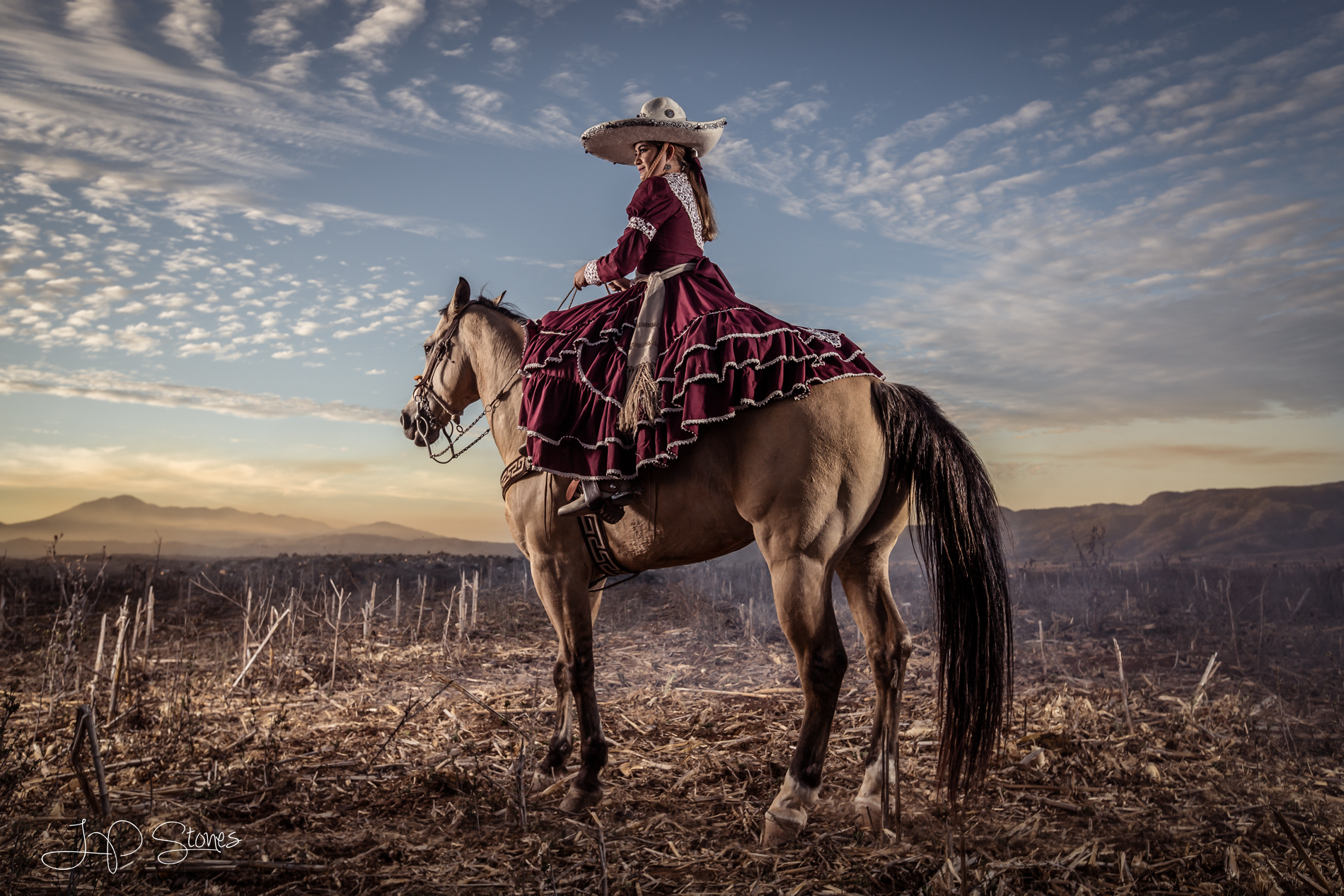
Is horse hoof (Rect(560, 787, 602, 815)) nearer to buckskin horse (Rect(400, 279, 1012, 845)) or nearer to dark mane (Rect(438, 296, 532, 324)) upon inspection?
buckskin horse (Rect(400, 279, 1012, 845))

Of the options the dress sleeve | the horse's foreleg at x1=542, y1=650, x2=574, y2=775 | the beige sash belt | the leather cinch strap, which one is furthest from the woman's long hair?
the horse's foreleg at x1=542, y1=650, x2=574, y2=775

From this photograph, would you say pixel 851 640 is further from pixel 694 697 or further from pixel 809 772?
pixel 809 772

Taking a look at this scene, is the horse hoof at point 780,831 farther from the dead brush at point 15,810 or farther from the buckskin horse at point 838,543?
the dead brush at point 15,810

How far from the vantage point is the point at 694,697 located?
670 centimetres

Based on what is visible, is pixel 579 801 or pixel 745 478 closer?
pixel 745 478

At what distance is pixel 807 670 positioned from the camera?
371 cm

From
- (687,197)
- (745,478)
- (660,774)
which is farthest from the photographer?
(660,774)

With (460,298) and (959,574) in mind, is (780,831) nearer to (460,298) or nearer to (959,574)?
(959,574)

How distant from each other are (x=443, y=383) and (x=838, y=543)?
333cm

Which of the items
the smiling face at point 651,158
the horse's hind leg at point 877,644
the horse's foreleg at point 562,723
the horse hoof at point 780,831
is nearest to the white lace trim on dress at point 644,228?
the smiling face at point 651,158

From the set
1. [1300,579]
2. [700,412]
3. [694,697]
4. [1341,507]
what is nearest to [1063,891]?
[700,412]

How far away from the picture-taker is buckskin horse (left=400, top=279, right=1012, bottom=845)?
3684mm

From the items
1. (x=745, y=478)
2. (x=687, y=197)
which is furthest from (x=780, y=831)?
(x=687, y=197)

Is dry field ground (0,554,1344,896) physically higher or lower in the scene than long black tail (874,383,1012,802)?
lower
